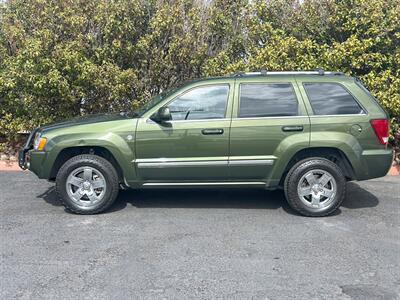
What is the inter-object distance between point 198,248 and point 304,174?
1.76m

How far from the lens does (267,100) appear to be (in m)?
6.08

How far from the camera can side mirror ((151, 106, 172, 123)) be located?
5898mm

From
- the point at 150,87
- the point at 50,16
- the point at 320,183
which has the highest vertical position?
the point at 50,16

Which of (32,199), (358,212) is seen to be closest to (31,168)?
(32,199)

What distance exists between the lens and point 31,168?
612 cm

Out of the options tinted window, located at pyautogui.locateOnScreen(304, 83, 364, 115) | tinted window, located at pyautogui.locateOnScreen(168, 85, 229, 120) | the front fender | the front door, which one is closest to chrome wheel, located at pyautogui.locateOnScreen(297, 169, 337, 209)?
tinted window, located at pyautogui.locateOnScreen(304, 83, 364, 115)

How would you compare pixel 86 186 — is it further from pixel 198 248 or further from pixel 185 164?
pixel 198 248

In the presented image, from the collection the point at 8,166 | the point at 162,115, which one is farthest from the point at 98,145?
the point at 8,166

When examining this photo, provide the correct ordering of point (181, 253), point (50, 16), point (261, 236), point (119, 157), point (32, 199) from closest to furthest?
point (181, 253), point (261, 236), point (119, 157), point (32, 199), point (50, 16)

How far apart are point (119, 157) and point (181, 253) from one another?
5.46 ft

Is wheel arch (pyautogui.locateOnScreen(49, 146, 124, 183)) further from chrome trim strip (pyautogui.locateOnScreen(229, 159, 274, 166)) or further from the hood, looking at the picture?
chrome trim strip (pyautogui.locateOnScreen(229, 159, 274, 166))

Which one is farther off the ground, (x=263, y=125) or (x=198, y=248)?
(x=263, y=125)

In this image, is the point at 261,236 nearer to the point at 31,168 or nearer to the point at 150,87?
the point at 31,168

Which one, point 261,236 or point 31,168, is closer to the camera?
point 261,236
